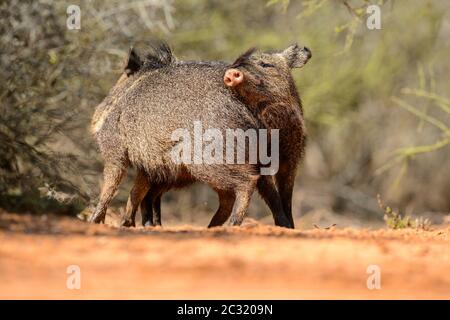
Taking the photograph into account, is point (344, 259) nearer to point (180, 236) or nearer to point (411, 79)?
point (180, 236)

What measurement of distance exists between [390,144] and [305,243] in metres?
12.7

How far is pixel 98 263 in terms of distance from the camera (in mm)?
5027

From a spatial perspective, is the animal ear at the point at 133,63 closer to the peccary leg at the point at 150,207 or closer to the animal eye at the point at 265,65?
the peccary leg at the point at 150,207

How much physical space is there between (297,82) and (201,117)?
926cm

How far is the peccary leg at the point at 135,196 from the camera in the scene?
8047 mm

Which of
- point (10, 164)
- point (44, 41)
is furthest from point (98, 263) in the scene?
point (44, 41)

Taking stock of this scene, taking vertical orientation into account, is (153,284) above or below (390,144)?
below

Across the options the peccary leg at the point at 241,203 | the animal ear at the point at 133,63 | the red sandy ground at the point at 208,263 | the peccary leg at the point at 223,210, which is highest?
the animal ear at the point at 133,63

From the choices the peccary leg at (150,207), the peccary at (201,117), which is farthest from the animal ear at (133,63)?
the peccary leg at (150,207)

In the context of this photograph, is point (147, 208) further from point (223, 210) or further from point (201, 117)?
point (201, 117)

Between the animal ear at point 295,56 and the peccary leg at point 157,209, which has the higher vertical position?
the animal ear at point 295,56

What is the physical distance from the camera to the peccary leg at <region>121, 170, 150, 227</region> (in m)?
8.05

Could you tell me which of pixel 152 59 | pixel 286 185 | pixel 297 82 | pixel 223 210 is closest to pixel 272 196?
pixel 286 185

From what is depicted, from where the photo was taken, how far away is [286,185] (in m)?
7.64
